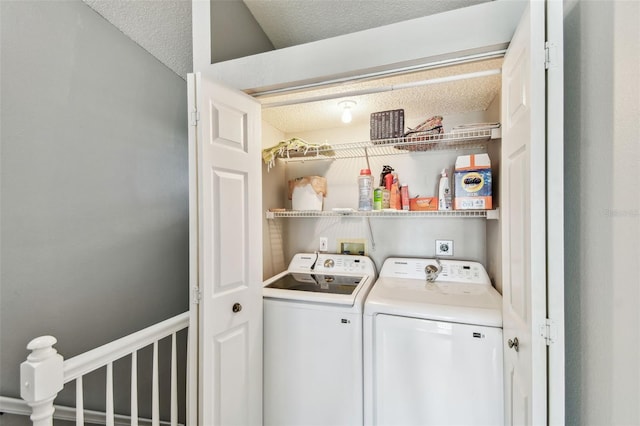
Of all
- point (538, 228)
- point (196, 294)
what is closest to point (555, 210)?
point (538, 228)

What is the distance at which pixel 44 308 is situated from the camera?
140 centimetres

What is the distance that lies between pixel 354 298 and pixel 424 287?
0.55 metres

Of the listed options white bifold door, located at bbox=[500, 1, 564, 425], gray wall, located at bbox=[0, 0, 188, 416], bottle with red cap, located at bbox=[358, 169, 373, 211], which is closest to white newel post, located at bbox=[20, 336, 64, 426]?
gray wall, located at bbox=[0, 0, 188, 416]

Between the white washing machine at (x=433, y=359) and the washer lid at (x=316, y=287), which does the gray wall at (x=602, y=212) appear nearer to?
the white washing machine at (x=433, y=359)

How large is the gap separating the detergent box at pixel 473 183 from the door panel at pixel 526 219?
0.59m

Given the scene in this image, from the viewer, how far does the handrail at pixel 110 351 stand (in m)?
0.88

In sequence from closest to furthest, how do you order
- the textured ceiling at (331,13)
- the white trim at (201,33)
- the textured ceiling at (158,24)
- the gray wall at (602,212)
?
the gray wall at (602,212) < the white trim at (201,33) < the textured ceiling at (158,24) < the textured ceiling at (331,13)

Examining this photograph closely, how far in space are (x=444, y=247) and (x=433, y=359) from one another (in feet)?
3.20

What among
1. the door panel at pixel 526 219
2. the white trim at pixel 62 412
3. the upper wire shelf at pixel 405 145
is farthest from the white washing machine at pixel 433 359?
the white trim at pixel 62 412

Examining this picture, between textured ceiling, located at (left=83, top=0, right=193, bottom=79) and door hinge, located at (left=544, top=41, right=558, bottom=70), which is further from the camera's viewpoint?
textured ceiling, located at (left=83, top=0, right=193, bottom=79)

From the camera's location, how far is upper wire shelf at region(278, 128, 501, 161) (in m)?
1.58

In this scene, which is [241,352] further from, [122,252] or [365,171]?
[365,171]

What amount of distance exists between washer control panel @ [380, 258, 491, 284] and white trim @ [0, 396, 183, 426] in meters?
2.09

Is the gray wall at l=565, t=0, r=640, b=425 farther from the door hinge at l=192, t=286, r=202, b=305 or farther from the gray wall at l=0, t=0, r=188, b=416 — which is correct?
the gray wall at l=0, t=0, r=188, b=416
